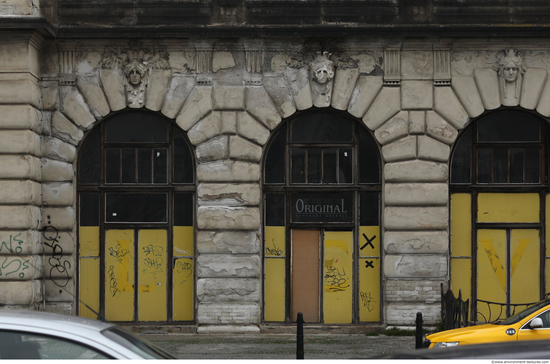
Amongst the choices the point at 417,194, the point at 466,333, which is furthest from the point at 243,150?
the point at 466,333

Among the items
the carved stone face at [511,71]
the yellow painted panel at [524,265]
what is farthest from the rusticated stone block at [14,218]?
the carved stone face at [511,71]

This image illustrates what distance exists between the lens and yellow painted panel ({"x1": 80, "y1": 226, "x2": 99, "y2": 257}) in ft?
46.6

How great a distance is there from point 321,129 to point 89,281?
20.9 feet

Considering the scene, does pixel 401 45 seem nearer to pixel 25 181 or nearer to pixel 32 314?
pixel 25 181

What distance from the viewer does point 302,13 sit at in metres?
13.9

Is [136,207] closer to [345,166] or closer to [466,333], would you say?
[345,166]

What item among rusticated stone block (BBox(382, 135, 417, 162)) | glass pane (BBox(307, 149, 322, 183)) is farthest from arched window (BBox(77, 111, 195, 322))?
rusticated stone block (BBox(382, 135, 417, 162))

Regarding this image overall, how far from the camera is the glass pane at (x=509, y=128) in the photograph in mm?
14250

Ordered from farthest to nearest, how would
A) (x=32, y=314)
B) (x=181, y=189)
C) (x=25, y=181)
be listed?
(x=181, y=189), (x=25, y=181), (x=32, y=314)

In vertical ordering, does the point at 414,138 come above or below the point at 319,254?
above

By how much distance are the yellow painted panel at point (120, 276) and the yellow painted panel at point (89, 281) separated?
0.75ft

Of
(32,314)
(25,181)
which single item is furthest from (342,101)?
(32,314)

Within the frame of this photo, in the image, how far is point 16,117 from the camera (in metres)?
13.3

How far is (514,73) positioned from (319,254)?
5.94 meters
